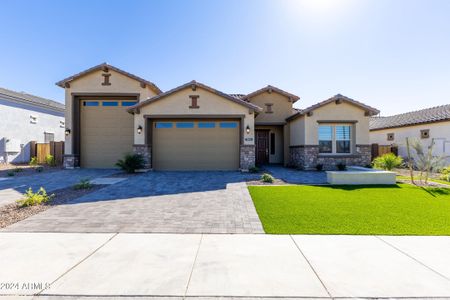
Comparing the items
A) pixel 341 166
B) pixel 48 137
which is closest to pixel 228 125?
pixel 341 166

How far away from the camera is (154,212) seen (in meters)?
5.59

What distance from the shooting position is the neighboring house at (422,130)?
14.4 m

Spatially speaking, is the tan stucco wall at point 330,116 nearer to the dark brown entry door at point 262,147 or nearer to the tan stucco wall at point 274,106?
the tan stucco wall at point 274,106

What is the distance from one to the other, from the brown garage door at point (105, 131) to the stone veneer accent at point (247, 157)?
7438 mm

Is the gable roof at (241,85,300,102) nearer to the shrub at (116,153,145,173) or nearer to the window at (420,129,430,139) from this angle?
the shrub at (116,153,145,173)

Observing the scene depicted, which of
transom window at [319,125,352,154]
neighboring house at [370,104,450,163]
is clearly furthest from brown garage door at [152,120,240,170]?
neighboring house at [370,104,450,163]

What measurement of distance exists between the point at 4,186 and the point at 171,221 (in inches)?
338

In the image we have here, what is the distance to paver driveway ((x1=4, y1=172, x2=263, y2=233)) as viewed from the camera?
4570 mm

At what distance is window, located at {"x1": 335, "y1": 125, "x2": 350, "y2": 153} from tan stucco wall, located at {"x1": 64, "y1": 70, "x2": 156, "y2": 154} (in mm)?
12925

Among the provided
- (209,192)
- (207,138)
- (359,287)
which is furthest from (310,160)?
(359,287)

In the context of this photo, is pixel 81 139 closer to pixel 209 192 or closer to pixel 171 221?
pixel 209 192

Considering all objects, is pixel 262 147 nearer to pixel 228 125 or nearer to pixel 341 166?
pixel 228 125

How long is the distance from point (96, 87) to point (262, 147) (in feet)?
40.1

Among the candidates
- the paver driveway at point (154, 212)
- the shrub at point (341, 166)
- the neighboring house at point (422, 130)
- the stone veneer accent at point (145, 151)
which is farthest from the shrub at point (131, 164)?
the neighboring house at point (422, 130)
